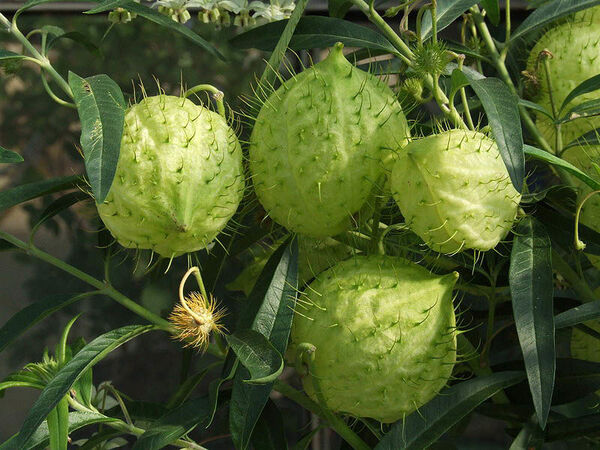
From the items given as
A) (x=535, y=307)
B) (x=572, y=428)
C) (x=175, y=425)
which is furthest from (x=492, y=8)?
(x=175, y=425)

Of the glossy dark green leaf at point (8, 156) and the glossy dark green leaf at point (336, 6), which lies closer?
the glossy dark green leaf at point (8, 156)

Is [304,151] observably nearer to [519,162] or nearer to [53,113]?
[519,162]

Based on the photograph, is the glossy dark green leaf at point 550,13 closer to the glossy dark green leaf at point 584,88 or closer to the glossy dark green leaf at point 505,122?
the glossy dark green leaf at point 584,88

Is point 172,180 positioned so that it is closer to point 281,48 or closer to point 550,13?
point 281,48

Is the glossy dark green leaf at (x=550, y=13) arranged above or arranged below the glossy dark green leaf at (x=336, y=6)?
above

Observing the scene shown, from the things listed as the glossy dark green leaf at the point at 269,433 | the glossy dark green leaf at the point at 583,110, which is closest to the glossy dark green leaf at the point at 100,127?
the glossy dark green leaf at the point at 269,433

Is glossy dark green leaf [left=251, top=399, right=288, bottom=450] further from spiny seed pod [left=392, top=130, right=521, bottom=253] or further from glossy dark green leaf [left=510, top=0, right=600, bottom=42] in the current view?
glossy dark green leaf [left=510, top=0, right=600, bottom=42]
